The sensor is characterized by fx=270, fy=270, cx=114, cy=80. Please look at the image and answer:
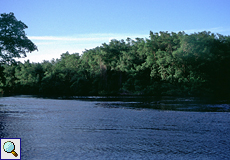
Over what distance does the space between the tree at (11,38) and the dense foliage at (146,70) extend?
15.6 meters

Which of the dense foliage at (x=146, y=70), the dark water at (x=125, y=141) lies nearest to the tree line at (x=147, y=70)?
the dense foliage at (x=146, y=70)

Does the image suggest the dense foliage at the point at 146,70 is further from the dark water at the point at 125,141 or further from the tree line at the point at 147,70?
the dark water at the point at 125,141

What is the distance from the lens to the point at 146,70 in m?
80.2

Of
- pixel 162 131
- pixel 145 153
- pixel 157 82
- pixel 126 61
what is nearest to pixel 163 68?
pixel 157 82

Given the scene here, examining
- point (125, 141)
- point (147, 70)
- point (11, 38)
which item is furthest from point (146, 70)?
point (125, 141)

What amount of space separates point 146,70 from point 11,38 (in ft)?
164

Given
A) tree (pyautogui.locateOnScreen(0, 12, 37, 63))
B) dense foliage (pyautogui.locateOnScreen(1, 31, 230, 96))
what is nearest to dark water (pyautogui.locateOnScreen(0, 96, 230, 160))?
tree (pyautogui.locateOnScreen(0, 12, 37, 63))

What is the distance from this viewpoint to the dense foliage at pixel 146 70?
66062 millimetres

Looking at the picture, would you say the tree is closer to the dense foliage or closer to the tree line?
the tree line

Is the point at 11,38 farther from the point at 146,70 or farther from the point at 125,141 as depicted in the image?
the point at 146,70

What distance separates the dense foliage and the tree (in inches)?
614

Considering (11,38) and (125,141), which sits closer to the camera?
(125,141)

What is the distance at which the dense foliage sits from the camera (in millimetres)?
66062

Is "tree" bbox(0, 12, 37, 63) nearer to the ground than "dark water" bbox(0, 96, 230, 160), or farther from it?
farther from it
